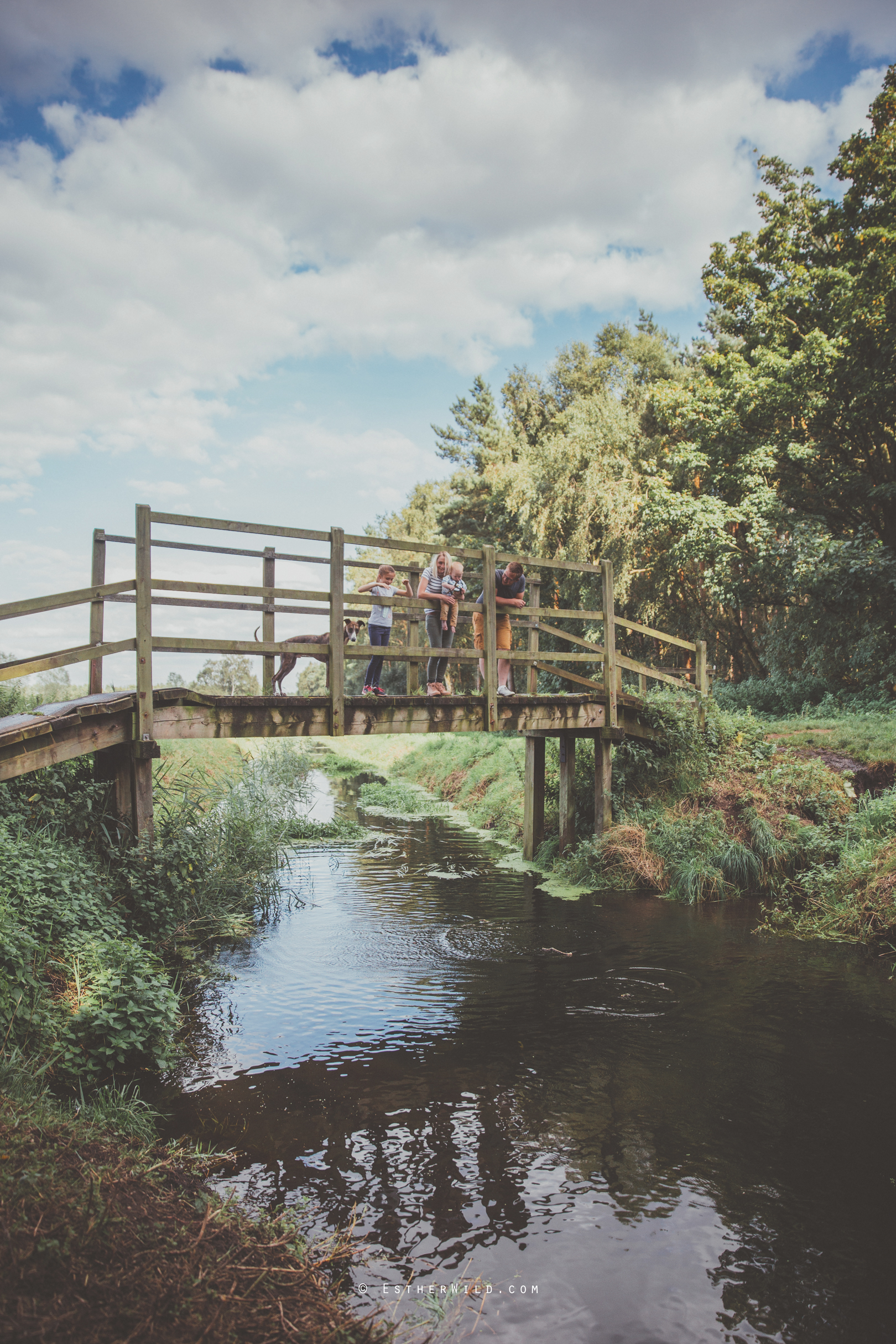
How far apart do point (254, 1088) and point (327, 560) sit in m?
5.38

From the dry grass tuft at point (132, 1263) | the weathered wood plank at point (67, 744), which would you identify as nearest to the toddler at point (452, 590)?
the weathered wood plank at point (67, 744)

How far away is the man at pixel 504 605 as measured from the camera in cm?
1134

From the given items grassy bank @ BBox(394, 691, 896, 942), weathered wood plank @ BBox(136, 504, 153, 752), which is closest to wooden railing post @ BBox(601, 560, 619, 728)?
grassy bank @ BBox(394, 691, 896, 942)

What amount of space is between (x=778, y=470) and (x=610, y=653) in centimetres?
1178

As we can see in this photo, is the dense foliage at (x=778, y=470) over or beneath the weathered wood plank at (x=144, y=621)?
over

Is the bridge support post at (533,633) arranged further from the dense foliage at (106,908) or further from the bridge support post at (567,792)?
the dense foliage at (106,908)

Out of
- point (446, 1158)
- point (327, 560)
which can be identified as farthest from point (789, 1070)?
point (327, 560)

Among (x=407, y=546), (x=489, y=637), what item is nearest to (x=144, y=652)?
(x=407, y=546)

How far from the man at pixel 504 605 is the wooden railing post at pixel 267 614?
3053mm

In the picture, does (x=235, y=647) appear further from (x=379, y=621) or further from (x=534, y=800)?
(x=534, y=800)

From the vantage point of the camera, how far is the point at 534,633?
12.1m

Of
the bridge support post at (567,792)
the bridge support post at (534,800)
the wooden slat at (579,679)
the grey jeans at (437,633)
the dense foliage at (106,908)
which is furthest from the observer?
the bridge support post at (534,800)

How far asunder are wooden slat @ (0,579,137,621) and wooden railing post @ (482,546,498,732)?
4620mm

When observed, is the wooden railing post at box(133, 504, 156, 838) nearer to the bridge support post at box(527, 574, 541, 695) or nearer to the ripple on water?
the ripple on water
